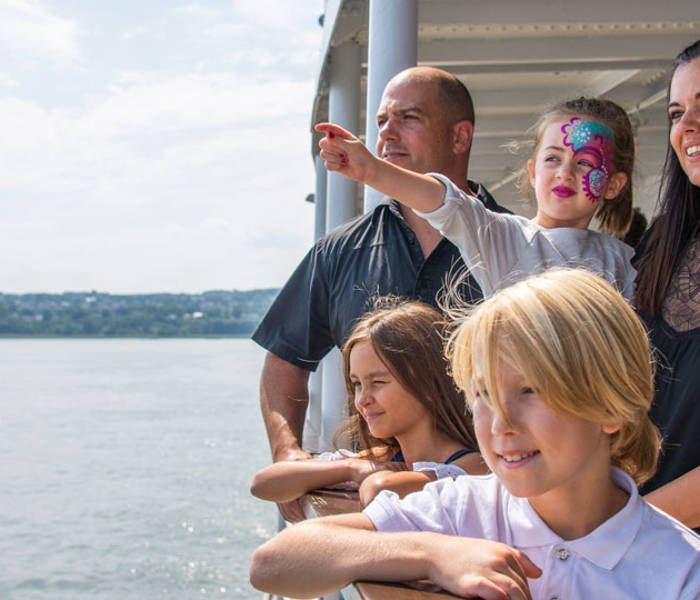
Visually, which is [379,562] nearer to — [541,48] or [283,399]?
[283,399]

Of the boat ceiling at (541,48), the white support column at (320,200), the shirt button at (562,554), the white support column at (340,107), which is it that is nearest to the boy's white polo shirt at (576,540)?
the shirt button at (562,554)

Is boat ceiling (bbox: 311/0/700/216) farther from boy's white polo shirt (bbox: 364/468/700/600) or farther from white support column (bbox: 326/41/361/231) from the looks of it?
boy's white polo shirt (bbox: 364/468/700/600)

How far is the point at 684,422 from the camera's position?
5.94 feet

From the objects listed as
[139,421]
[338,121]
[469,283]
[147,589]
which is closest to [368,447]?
[469,283]

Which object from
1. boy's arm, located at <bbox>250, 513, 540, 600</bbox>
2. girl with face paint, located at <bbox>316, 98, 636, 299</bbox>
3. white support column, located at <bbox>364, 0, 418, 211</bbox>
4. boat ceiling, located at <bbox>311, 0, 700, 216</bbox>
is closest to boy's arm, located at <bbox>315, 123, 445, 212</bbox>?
girl with face paint, located at <bbox>316, 98, 636, 299</bbox>

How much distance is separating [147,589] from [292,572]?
22593 mm

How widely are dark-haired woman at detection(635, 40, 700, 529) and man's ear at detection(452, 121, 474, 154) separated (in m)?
0.77

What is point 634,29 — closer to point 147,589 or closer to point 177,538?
point 147,589

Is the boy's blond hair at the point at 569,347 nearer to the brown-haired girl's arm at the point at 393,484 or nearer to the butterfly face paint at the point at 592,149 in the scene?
the brown-haired girl's arm at the point at 393,484

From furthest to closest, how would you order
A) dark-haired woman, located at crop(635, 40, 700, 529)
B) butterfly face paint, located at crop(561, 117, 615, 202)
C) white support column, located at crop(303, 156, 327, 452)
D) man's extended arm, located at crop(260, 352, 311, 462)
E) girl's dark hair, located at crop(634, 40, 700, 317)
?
white support column, located at crop(303, 156, 327, 452) → man's extended arm, located at crop(260, 352, 311, 462) → butterfly face paint, located at crop(561, 117, 615, 202) → girl's dark hair, located at crop(634, 40, 700, 317) → dark-haired woman, located at crop(635, 40, 700, 529)

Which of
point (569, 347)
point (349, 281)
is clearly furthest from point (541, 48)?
point (569, 347)

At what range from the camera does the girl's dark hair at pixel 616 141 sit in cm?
238

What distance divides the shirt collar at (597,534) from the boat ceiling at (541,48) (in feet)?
9.83

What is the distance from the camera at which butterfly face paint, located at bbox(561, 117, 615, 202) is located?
2.29m
